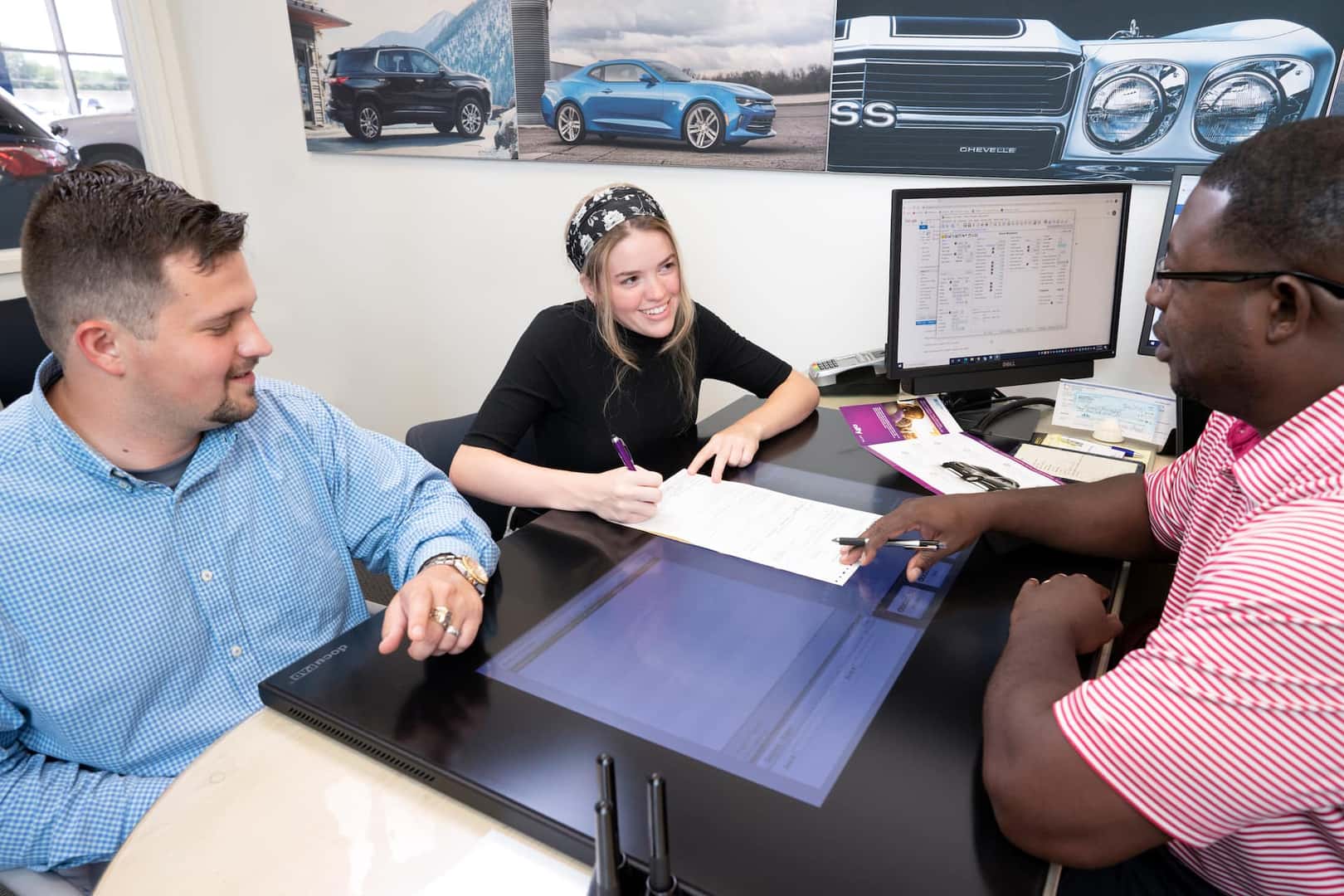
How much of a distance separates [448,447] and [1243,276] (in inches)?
53.2

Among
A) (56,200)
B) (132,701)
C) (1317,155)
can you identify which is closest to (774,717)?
(1317,155)

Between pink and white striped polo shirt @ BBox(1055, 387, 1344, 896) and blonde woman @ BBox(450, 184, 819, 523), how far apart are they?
86 centimetres

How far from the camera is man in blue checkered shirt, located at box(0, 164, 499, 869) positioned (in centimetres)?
89

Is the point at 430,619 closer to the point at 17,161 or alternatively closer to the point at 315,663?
the point at 315,663

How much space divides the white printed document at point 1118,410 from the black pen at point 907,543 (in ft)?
2.45

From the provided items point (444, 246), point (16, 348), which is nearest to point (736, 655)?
point (16, 348)

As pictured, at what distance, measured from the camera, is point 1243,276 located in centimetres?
69

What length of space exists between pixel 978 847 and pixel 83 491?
1.02 m

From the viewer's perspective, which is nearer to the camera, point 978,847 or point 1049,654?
point 978,847

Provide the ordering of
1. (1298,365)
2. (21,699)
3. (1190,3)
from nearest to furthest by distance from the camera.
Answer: (1298,365), (21,699), (1190,3)

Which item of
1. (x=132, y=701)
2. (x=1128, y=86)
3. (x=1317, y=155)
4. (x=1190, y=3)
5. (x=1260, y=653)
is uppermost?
(x=1190, y=3)

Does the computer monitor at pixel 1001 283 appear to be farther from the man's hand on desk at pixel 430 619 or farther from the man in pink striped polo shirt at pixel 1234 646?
the man's hand on desk at pixel 430 619

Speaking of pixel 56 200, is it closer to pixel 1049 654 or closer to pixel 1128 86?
pixel 1049 654

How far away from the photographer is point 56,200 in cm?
97
